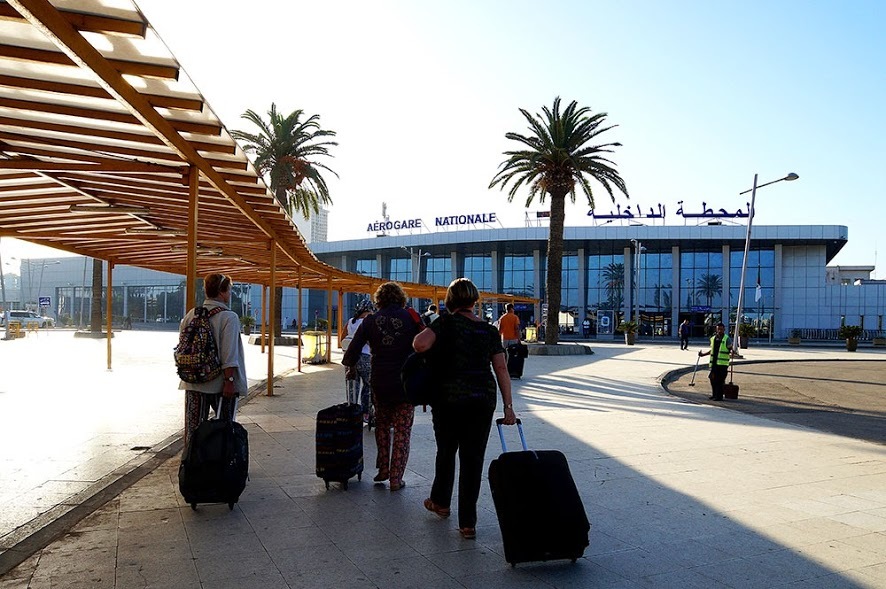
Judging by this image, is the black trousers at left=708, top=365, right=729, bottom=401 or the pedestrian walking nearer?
the pedestrian walking

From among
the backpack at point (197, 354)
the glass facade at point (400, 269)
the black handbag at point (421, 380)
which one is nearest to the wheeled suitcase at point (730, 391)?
the black handbag at point (421, 380)

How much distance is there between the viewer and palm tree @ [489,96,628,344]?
3191cm

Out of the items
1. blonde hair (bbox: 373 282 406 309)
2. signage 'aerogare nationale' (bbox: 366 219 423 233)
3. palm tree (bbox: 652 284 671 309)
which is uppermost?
signage 'aerogare nationale' (bbox: 366 219 423 233)

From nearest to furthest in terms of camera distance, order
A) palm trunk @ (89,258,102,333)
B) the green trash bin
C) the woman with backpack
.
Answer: the woman with backpack
the green trash bin
palm trunk @ (89,258,102,333)

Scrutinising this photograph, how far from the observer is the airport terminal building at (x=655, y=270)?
59219mm

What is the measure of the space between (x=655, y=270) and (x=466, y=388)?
6086 cm

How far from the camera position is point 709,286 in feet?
199

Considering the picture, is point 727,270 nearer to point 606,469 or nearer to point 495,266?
point 495,266

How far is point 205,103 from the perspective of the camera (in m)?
5.09

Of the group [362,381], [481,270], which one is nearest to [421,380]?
[362,381]

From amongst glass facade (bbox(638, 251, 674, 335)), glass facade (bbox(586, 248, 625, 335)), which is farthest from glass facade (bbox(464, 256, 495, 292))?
glass facade (bbox(638, 251, 674, 335))

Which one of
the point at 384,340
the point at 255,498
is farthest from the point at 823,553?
the point at 255,498

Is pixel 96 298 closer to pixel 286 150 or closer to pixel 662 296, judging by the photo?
pixel 286 150

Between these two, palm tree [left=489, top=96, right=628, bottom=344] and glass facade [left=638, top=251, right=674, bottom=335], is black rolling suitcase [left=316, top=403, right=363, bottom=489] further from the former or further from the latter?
glass facade [left=638, top=251, right=674, bottom=335]
